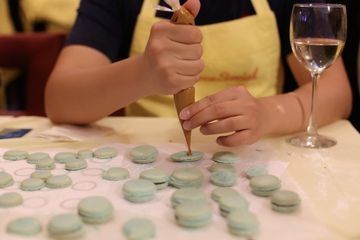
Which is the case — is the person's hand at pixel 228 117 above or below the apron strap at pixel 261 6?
below

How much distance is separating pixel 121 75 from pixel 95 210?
36 centimetres

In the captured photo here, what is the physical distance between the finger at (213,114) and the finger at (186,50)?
0.26 feet

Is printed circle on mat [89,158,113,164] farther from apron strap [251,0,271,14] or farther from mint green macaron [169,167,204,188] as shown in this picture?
apron strap [251,0,271,14]

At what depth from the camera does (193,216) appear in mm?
493

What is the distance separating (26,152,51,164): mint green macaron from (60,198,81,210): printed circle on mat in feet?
0.53

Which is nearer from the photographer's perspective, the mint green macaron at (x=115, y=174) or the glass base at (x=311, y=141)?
the mint green macaron at (x=115, y=174)

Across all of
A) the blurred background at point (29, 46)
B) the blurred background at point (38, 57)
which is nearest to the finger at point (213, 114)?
the blurred background at point (38, 57)

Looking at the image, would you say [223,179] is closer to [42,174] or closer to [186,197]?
[186,197]

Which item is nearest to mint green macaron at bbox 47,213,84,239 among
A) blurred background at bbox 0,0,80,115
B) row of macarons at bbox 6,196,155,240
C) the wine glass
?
row of macarons at bbox 6,196,155,240

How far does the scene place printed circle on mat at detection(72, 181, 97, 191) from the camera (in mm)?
599

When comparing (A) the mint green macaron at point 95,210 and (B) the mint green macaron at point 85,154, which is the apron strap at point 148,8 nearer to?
(B) the mint green macaron at point 85,154

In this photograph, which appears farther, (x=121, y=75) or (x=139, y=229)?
(x=121, y=75)

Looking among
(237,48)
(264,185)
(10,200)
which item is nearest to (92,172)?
(10,200)

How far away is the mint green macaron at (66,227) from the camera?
468mm
